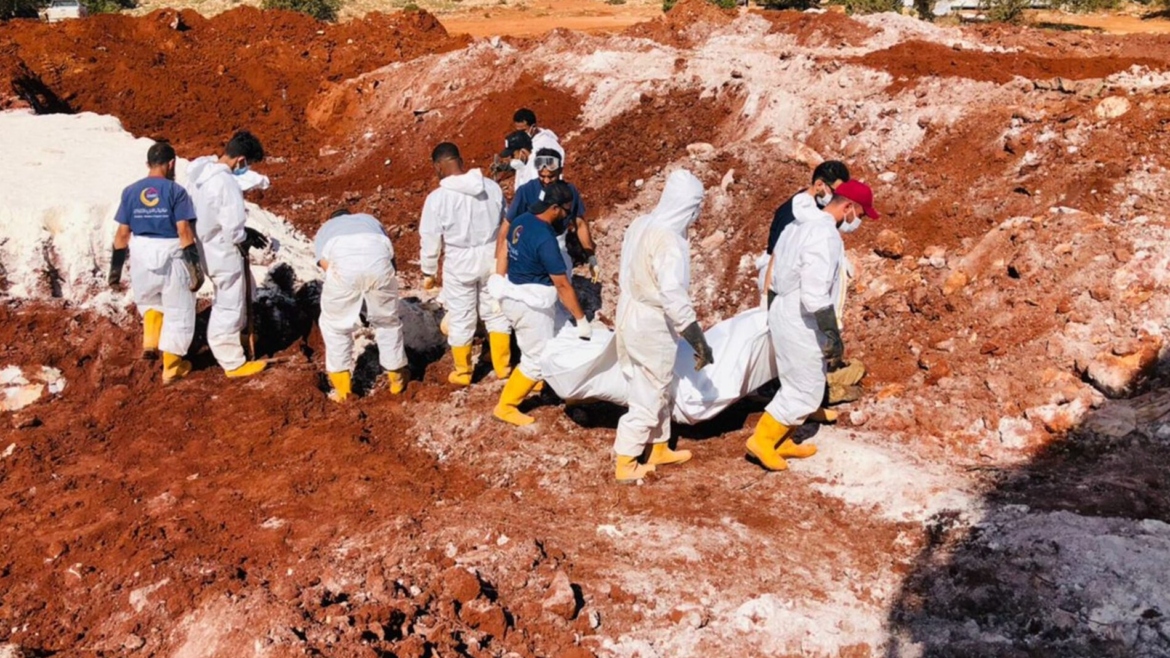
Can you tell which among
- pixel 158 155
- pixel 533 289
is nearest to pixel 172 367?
pixel 158 155

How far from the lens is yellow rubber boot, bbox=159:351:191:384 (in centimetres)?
705

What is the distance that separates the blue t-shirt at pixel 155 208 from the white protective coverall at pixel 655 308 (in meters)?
3.55

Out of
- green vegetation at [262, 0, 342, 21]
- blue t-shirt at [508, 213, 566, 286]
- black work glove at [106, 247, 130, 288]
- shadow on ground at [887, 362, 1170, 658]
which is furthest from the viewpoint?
green vegetation at [262, 0, 342, 21]

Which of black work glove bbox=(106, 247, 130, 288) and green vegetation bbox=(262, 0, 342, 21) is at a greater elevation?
green vegetation bbox=(262, 0, 342, 21)

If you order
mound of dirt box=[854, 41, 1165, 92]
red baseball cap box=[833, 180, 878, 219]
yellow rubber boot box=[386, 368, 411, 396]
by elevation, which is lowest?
yellow rubber boot box=[386, 368, 411, 396]

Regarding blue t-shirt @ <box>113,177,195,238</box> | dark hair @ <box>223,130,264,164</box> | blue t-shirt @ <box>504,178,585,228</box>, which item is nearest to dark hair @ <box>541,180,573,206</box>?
blue t-shirt @ <box>504,178,585,228</box>

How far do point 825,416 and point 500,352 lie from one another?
253 cm

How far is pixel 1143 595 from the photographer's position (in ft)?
13.1

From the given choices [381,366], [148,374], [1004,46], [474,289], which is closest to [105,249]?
[148,374]

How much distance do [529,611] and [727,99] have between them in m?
7.92

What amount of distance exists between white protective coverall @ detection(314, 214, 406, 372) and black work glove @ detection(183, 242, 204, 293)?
0.99 m

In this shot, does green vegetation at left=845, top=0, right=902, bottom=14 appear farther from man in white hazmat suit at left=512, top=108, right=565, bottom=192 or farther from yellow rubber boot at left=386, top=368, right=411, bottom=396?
yellow rubber boot at left=386, top=368, right=411, bottom=396

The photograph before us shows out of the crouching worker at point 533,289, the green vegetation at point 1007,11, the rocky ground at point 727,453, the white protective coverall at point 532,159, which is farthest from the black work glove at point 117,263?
the green vegetation at point 1007,11

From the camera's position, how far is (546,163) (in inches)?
244
